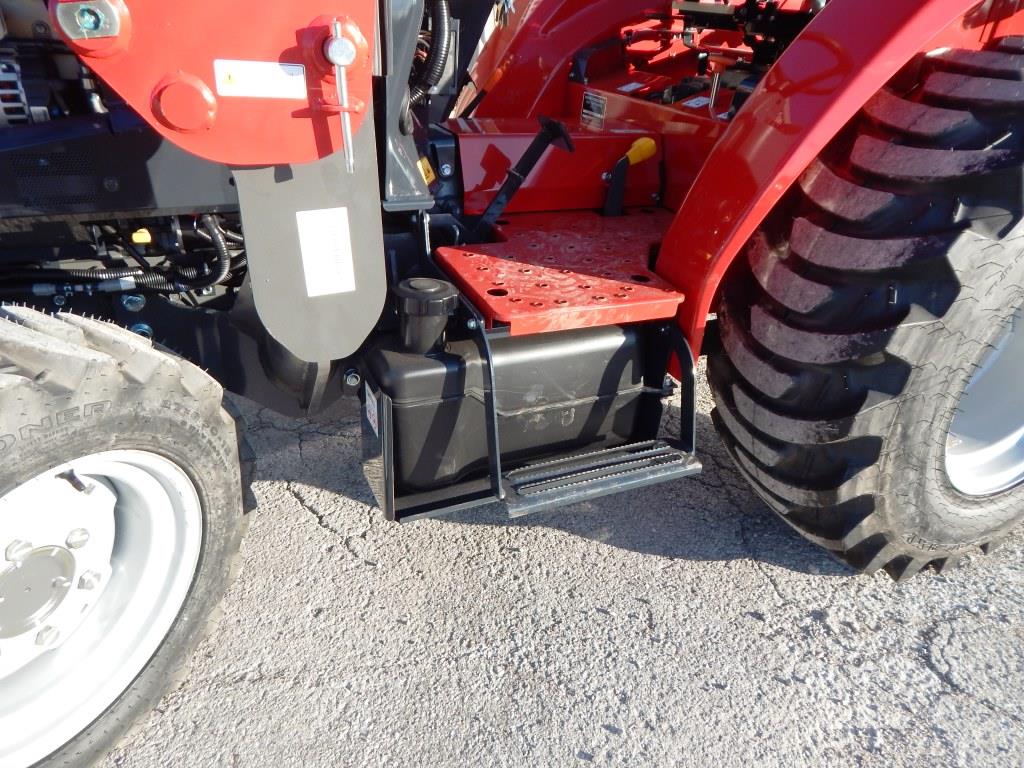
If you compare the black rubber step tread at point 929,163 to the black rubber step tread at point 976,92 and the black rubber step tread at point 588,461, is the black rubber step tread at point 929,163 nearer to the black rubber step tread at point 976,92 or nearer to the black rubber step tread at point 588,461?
the black rubber step tread at point 976,92

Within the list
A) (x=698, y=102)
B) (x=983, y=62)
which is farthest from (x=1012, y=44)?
(x=698, y=102)

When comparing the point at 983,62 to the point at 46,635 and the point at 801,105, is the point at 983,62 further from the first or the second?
the point at 46,635

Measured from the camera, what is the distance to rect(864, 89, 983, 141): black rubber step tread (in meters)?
1.50

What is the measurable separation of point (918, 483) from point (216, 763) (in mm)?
1703

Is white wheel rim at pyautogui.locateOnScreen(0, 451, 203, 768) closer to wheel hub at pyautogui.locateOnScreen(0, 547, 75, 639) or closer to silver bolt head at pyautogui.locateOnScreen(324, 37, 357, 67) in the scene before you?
wheel hub at pyautogui.locateOnScreen(0, 547, 75, 639)

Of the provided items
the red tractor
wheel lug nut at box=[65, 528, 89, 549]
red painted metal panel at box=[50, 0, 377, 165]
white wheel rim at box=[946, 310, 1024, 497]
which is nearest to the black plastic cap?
the red tractor

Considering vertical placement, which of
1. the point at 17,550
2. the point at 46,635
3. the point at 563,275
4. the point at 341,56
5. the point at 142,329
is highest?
the point at 341,56

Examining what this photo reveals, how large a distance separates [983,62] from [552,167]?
1106 millimetres

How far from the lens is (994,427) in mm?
2107

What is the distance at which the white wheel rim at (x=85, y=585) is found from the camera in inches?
54.3

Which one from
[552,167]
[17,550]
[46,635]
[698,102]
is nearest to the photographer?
[17,550]

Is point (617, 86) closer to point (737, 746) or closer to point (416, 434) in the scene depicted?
point (416, 434)

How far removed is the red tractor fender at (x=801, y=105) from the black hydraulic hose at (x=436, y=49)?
694 millimetres

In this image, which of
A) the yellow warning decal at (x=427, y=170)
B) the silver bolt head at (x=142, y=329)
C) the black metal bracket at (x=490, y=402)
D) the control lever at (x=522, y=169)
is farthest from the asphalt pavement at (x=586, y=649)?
the yellow warning decal at (x=427, y=170)
